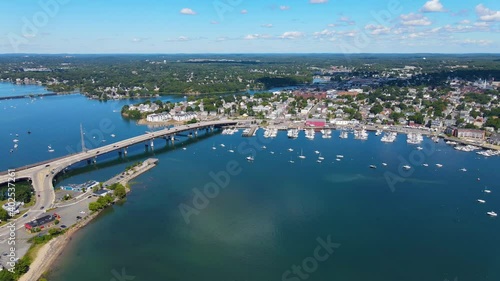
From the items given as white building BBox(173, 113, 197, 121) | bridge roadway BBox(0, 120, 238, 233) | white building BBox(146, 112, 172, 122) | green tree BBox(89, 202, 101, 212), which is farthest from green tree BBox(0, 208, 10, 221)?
white building BBox(173, 113, 197, 121)

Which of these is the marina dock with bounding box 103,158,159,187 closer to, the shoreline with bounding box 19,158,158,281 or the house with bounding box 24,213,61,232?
the shoreline with bounding box 19,158,158,281

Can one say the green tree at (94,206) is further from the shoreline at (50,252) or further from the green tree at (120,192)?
the green tree at (120,192)

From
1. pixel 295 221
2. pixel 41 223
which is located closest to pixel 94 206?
pixel 41 223

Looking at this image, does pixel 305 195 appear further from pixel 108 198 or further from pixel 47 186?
pixel 47 186

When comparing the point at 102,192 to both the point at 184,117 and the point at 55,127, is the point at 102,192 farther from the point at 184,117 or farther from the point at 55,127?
the point at 184,117

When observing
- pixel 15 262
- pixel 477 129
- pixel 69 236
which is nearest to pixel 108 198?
pixel 69 236

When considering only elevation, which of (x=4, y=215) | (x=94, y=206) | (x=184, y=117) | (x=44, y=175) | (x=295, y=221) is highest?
(x=184, y=117)
